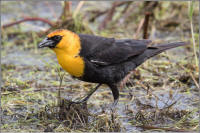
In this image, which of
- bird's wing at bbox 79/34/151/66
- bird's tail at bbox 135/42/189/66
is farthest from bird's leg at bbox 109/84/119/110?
bird's tail at bbox 135/42/189/66

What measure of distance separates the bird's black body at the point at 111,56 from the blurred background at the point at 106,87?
36cm

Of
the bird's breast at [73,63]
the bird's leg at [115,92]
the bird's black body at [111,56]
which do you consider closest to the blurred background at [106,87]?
the bird's leg at [115,92]

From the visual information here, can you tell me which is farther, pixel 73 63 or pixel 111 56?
pixel 111 56

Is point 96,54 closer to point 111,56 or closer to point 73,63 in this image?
point 111,56

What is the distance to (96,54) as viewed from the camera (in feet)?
15.6

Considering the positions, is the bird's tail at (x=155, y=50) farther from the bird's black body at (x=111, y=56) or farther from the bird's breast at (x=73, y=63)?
the bird's breast at (x=73, y=63)

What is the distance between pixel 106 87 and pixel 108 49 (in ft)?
3.69

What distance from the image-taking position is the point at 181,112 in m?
4.81

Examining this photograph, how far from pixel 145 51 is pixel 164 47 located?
0.25 meters

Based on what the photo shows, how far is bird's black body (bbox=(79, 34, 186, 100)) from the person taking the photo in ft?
15.3

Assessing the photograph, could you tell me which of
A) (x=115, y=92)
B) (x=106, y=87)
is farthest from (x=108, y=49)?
(x=106, y=87)

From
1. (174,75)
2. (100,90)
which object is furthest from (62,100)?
(174,75)

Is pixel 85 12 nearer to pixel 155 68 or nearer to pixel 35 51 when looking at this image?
pixel 35 51

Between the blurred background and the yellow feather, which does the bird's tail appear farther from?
the yellow feather
